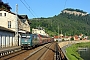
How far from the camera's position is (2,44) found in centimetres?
4712

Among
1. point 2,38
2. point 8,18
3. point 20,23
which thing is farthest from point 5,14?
point 2,38

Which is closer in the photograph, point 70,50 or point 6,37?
point 6,37

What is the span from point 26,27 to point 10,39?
24.8m

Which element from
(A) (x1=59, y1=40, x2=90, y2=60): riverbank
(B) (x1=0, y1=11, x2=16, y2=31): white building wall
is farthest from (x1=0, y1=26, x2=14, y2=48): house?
(A) (x1=59, y1=40, x2=90, y2=60): riverbank

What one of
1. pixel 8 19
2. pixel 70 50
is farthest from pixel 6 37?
pixel 70 50

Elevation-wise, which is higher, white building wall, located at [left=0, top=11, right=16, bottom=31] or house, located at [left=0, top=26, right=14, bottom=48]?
white building wall, located at [left=0, top=11, right=16, bottom=31]

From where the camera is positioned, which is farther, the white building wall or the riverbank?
the white building wall

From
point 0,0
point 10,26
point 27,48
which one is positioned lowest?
point 27,48

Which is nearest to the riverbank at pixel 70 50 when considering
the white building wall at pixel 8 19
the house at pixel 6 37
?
the house at pixel 6 37

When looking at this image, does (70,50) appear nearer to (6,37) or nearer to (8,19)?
(8,19)

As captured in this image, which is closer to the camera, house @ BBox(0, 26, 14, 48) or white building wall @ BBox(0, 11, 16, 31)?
house @ BBox(0, 26, 14, 48)

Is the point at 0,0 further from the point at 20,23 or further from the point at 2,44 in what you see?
the point at 2,44

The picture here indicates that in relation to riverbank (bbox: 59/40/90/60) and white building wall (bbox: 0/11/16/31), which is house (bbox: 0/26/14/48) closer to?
white building wall (bbox: 0/11/16/31)

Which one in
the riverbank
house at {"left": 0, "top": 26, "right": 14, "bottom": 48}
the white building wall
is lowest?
the riverbank
